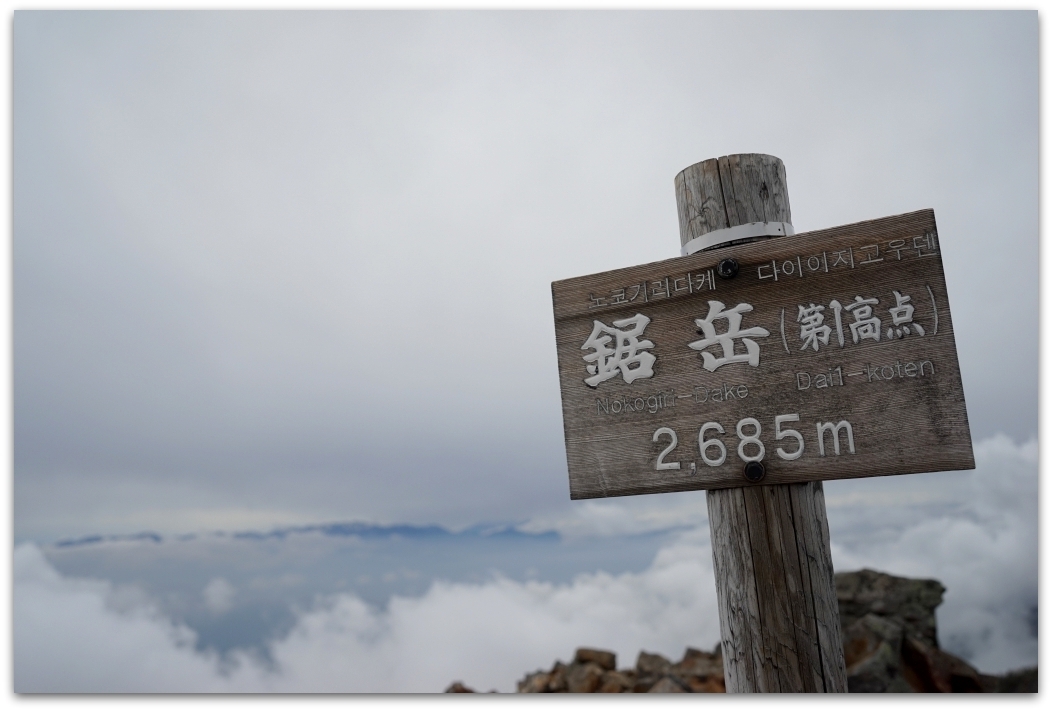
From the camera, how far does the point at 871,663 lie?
3.96 meters

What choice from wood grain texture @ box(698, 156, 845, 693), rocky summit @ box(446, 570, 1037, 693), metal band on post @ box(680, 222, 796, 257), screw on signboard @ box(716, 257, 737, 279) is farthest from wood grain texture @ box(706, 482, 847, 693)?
rocky summit @ box(446, 570, 1037, 693)

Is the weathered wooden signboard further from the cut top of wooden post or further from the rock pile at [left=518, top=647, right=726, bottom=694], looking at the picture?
the rock pile at [left=518, top=647, right=726, bottom=694]

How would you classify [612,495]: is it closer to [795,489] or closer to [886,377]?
[795,489]

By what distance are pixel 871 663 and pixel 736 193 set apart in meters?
3.26

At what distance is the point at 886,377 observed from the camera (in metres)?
1.65

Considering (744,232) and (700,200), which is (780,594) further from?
(700,200)

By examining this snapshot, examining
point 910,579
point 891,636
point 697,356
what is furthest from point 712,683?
point 697,356

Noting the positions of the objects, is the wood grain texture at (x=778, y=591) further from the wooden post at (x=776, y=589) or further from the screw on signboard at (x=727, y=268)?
the screw on signboard at (x=727, y=268)

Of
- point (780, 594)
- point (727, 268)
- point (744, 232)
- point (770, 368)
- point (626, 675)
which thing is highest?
point (744, 232)

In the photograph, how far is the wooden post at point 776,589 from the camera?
1.70m

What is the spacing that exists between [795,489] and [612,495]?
17.3 inches

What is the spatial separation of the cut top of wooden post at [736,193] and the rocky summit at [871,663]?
293 cm

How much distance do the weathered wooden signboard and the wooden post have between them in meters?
0.10

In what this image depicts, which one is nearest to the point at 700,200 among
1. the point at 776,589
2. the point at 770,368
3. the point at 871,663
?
the point at 770,368
